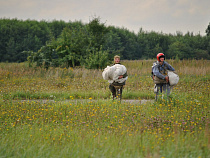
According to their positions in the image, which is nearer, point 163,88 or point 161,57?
point 161,57

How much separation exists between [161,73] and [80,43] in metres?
16.6

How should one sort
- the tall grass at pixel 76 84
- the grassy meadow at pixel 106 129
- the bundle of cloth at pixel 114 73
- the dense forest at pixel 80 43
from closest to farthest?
the grassy meadow at pixel 106 129
the bundle of cloth at pixel 114 73
the tall grass at pixel 76 84
the dense forest at pixel 80 43

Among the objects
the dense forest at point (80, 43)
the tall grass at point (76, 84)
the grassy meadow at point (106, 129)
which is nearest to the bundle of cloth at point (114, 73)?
the grassy meadow at point (106, 129)

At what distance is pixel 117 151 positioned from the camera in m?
4.28

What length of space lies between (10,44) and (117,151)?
4478 centimetres

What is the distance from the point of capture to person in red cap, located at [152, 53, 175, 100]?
301 inches

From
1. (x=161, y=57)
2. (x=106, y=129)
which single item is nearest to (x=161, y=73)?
(x=161, y=57)

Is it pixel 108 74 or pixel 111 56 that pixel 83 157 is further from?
pixel 111 56

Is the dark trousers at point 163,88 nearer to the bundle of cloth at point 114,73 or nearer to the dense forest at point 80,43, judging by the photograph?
the bundle of cloth at point 114,73

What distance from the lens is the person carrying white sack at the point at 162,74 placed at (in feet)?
25.1

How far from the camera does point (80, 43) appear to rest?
23.6m

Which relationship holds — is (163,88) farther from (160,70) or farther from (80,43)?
(80,43)

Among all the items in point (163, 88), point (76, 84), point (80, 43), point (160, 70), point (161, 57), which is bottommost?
point (76, 84)

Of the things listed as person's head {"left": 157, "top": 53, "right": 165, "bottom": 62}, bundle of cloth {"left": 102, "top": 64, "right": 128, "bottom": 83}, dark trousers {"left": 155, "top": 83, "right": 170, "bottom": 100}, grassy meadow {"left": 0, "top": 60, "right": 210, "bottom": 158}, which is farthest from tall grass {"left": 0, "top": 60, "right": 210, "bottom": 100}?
person's head {"left": 157, "top": 53, "right": 165, "bottom": 62}
